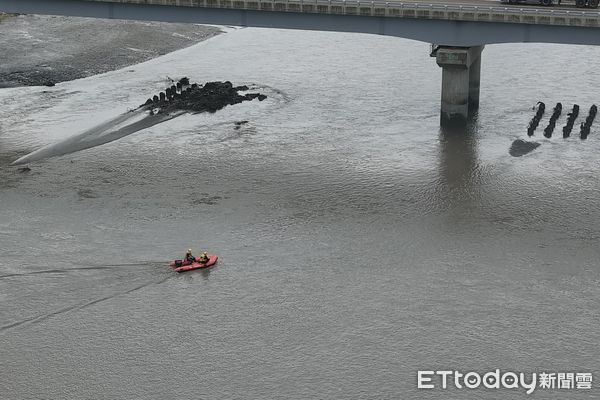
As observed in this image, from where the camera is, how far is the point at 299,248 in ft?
175

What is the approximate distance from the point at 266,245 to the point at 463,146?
77.8 ft

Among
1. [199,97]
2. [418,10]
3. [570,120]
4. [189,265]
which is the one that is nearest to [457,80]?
[418,10]

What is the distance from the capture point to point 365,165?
67.1 metres

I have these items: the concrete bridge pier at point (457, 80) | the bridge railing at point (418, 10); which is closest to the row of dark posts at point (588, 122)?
the concrete bridge pier at point (457, 80)

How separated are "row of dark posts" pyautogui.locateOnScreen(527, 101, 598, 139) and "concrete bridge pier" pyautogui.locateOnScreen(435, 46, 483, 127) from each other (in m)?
5.51

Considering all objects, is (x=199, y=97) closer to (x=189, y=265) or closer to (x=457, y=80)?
(x=457, y=80)

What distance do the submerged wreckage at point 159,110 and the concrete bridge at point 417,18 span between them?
8.81 m

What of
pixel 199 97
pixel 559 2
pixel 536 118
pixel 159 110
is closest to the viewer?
pixel 559 2

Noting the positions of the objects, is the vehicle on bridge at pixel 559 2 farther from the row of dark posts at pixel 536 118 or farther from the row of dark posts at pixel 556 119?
the row of dark posts at pixel 536 118

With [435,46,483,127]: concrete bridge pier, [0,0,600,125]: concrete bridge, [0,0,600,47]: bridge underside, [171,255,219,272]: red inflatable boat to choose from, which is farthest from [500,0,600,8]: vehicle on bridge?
[171,255,219,272]: red inflatable boat

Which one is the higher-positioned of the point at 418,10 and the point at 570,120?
the point at 418,10

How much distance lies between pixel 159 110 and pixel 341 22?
19.5 meters

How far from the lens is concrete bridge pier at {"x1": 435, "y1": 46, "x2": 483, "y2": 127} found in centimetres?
Answer: 7181

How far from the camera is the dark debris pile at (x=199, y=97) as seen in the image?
8250 centimetres
